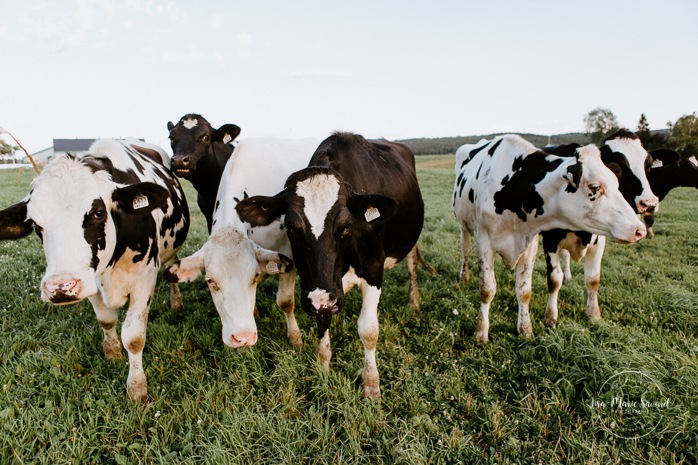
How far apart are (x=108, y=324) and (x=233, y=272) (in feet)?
5.85

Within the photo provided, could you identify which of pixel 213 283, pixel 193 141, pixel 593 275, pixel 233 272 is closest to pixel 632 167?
pixel 593 275

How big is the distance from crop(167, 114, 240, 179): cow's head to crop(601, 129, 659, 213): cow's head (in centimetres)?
530

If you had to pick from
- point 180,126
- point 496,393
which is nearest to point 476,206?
point 496,393

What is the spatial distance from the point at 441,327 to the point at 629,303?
2619mm

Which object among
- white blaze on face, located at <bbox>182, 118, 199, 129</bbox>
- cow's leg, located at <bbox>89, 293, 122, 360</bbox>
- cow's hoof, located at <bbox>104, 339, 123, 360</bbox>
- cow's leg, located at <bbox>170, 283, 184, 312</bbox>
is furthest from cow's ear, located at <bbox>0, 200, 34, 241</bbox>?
white blaze on face, located at <bbox>182, 118, 199, 129</bbox>

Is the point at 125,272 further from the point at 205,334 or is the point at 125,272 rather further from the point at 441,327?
the point at 441,327

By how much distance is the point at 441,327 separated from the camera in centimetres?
483

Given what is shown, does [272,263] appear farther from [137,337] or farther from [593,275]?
[593,275]

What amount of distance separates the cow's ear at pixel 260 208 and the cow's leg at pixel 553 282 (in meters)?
3.39

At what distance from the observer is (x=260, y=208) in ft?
11.2

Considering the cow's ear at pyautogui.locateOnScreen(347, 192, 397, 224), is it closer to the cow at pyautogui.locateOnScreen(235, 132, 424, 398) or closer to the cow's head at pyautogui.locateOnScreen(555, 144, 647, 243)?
the cow at pyautogui.locateOnScreen(235, 132, 424, 398)

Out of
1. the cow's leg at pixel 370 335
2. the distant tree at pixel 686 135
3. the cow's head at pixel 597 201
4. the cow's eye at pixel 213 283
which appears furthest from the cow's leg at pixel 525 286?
the distant tree at pixel 686 135

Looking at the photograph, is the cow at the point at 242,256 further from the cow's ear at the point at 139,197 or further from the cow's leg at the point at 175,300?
the cow's leg at the point at 175,300

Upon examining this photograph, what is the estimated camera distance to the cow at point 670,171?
19.2 feet
